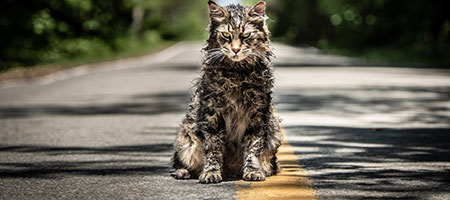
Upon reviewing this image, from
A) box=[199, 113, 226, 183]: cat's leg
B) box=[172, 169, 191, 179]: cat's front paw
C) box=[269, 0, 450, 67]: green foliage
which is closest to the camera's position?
box=[199, 113, 226, 183]: cat's leg

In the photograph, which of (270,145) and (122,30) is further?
(122,30)

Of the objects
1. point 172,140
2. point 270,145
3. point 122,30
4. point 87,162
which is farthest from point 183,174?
point 122,30

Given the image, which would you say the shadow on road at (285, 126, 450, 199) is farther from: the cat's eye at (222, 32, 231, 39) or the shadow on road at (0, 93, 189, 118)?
the shadow on road at (0, 93, 189, 118)

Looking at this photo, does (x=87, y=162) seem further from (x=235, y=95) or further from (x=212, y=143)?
(x=235, y=95)

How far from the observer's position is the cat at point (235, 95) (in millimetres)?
4930

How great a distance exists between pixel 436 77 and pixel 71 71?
461 inches

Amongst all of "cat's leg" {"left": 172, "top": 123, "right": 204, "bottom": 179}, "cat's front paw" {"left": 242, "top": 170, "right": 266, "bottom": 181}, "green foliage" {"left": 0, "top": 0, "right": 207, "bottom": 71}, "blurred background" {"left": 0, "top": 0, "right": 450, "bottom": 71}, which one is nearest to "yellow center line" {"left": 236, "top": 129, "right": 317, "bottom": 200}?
"cat's front paw" {"left": 242, "top": 170, "right": 266, "bottom": 181}

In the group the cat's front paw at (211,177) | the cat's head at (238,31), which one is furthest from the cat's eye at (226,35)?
the cat's front paw at (211,177)

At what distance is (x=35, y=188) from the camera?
5.07 meters

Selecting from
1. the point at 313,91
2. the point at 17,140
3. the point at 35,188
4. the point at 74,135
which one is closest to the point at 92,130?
the point at 74,135

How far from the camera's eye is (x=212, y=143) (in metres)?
5.02

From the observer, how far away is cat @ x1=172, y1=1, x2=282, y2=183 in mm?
4930

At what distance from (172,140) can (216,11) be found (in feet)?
10.1

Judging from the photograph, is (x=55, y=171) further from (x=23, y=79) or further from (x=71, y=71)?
(x=71, y=71)
